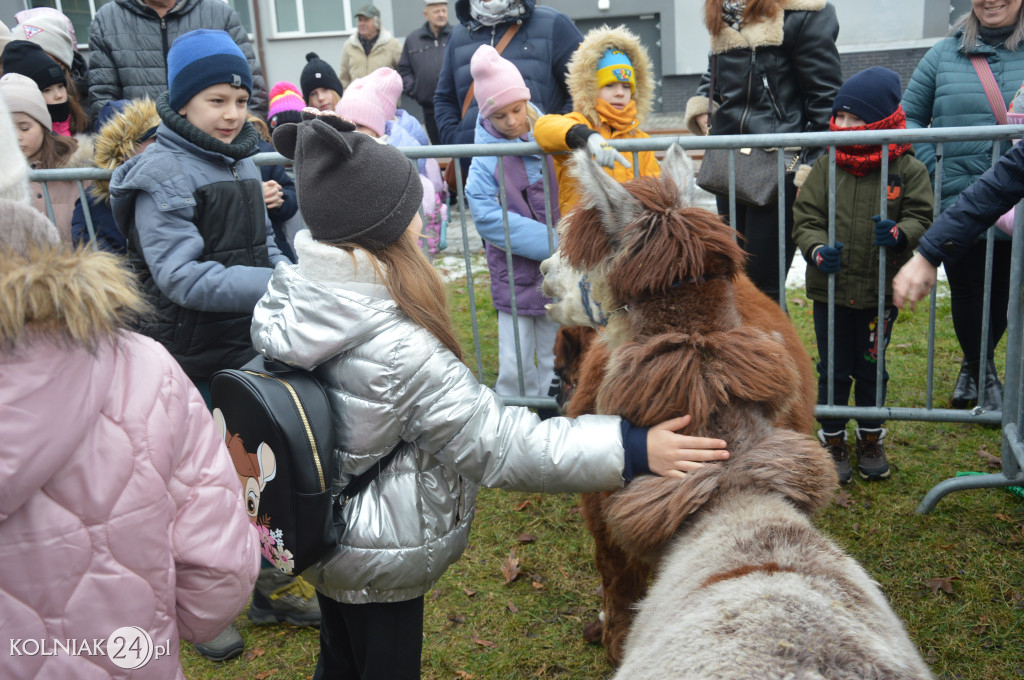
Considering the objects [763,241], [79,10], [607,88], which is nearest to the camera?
[607,88]

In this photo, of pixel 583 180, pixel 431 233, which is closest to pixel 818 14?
pixel 431 233

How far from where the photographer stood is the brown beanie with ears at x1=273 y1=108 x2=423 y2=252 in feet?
6.61

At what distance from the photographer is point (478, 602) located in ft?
11.5

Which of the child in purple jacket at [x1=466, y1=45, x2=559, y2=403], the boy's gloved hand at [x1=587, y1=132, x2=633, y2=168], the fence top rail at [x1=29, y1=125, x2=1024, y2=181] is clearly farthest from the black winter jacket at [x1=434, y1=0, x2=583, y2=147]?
the boy's gloved hand at [x1=587, y1=132, x2=633, y2=168]

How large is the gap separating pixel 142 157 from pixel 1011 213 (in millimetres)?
3760

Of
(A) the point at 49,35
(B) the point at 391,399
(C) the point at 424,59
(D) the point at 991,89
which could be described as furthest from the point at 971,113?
(C) the point at 424,59

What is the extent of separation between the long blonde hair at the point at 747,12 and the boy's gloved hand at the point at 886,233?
1.53m

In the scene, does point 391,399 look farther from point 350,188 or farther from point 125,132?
point 125,132

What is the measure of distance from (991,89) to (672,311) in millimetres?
3442

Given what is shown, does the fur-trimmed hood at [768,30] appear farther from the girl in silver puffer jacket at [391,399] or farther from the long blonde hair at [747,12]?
the girl in silver puffer jacket at [391,399]

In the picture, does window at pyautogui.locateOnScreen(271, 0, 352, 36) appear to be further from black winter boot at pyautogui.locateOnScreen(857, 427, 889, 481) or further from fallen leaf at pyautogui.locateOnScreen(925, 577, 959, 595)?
fallen leaf at pyautogui.locateOnScreen(925, 577, 959, 595)

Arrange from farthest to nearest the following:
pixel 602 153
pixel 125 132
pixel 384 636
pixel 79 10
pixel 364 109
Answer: pixel 79 10
pixel 364 109
pixel 125 132
pixel 602 153
pixel 384 636

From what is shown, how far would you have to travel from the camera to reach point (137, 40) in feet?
17.1

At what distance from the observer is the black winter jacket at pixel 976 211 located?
2.71 meters
